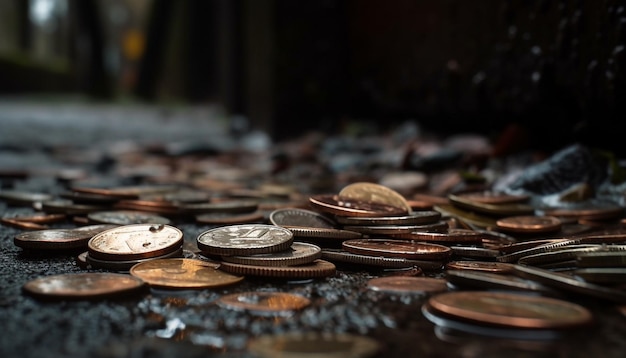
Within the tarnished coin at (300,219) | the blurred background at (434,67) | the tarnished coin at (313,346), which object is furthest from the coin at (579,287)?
the blurred background at (434,67)

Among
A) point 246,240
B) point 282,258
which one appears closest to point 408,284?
point 282,258

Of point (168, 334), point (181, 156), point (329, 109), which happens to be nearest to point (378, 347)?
point (168, 334)

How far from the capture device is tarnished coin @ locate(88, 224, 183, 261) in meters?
1.25

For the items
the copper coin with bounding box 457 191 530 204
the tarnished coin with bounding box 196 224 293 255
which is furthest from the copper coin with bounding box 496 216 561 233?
the tarnished coin with bounding box 196 224 293 255

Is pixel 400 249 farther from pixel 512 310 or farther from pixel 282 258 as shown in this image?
pixel 512 310

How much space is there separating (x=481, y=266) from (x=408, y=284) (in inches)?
7.5

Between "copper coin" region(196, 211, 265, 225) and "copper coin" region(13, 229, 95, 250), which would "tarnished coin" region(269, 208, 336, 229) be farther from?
"copper coin" region(13, 229, 95, 250)

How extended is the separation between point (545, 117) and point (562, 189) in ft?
1.81

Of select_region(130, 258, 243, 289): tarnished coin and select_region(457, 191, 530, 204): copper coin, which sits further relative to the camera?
select_region(457, 191, 530, 204): copper coin

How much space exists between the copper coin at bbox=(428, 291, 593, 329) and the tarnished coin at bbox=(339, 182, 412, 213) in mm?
666

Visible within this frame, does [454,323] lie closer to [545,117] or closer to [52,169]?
[545,117]

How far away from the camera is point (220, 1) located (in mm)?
6648

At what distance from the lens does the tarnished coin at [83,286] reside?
102 centimetres

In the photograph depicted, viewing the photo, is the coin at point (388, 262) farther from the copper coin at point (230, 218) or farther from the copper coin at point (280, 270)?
the copper coin at point (230, 218)
